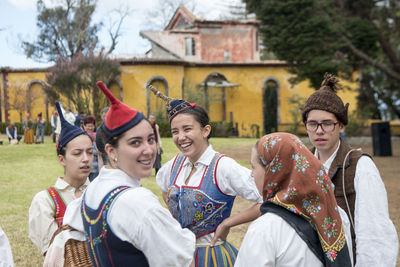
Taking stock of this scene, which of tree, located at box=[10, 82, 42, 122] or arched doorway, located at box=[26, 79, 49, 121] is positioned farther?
arched doorway, located at box=[26, 79, 49, 121]

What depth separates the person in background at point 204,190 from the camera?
2863 mm

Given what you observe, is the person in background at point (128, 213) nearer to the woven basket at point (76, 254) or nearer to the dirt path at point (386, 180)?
the woven basket at point (76, 254)

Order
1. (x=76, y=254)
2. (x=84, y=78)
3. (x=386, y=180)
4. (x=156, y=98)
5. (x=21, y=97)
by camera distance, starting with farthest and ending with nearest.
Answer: (x=21, y=97), (x=156, y=98), (x=84, y=78), (x=386, y=180), (x=76, y=254)

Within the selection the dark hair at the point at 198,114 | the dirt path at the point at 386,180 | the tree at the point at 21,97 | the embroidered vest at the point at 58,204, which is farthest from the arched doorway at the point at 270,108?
the embroidered vest at the point at 58,204

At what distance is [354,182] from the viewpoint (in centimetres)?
254

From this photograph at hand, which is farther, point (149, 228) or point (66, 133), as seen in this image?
point (66, 133)

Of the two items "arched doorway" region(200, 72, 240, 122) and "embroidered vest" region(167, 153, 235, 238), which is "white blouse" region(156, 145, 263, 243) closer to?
"embroidered vest" region(167, 153, 235, 238)

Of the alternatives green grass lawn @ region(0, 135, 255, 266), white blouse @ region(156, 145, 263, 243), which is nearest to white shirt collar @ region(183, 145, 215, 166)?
white blouse @ region(156, 145, 263, 243)

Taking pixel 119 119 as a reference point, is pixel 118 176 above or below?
below

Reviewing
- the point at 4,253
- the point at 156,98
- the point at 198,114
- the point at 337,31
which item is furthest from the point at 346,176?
the point at 156,98

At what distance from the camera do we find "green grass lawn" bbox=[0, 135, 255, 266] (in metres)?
6.30

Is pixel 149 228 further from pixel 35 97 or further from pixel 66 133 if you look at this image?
pixel 35 97

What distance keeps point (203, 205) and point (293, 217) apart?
1.07m

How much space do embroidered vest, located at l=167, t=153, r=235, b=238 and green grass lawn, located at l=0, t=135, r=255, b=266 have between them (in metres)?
3.49
